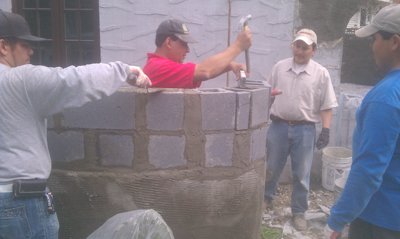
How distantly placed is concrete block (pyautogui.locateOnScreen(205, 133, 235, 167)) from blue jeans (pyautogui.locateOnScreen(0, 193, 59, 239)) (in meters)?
1.26

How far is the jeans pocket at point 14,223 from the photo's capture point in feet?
7.09

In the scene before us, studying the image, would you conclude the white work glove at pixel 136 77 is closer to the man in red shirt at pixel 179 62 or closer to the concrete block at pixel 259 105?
the man in red shirt at pixel 179 62

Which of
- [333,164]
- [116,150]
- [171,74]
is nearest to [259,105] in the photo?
[171,74]

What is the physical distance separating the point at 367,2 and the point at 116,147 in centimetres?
381

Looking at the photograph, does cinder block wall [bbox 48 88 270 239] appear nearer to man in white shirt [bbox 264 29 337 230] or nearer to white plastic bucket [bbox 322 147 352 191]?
man in white shirt [bbox 264 29 337 230]

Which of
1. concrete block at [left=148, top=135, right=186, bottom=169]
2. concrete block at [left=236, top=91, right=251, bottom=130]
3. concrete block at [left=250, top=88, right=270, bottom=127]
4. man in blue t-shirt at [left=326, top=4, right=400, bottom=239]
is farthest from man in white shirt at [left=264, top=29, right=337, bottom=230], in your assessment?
man in blue t-shirt at [left=326, top=4, right=400, bottom=239]

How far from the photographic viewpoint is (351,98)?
5.35m

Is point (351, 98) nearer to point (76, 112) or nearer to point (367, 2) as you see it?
point (367, 2)

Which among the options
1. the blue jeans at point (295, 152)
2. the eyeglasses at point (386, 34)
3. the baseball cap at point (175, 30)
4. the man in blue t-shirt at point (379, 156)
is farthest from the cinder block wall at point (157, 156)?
the blue jeans at point (295, 152)

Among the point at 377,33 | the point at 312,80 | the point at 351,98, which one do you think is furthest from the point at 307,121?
the point at 377,33

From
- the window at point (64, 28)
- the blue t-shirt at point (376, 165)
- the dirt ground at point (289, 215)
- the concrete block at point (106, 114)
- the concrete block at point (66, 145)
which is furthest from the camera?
the window at point (64, 28)

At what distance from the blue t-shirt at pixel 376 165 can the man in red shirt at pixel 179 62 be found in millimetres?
1185

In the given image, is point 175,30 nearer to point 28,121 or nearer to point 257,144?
point 257,144

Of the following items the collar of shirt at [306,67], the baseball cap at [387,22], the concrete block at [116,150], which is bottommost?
the concrete block at [116,150]
